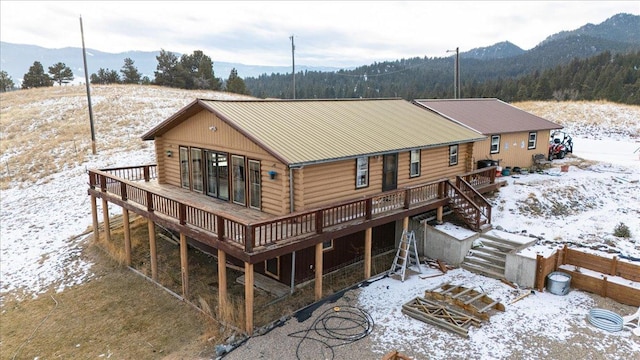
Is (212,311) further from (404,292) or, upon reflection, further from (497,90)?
(497,90)

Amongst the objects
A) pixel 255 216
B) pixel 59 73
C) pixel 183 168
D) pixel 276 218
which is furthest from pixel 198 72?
pixel 276 218

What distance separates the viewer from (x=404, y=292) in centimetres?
1277

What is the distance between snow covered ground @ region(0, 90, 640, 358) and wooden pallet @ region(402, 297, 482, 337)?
0.34 metres

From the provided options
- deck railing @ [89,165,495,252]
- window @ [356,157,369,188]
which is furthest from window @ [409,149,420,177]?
window @ [356,157,369,188]

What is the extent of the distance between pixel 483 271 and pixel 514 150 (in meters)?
12.9

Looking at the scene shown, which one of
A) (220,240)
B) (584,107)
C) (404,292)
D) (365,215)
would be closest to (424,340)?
(404,292)

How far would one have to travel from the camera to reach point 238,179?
14164 mm

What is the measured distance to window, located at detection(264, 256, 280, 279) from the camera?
13.8 meters

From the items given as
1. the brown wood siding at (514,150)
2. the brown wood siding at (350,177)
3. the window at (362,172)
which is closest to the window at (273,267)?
the brown wood siding at (350,177)

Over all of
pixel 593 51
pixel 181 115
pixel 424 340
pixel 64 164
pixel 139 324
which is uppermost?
pixel 593 51

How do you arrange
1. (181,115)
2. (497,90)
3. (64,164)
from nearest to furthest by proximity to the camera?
(181,115) < (64,164) < (497,90)

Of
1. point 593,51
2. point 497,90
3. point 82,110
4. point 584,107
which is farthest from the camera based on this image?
point 593,51

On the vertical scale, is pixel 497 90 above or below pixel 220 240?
above

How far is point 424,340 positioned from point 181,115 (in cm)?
1097
